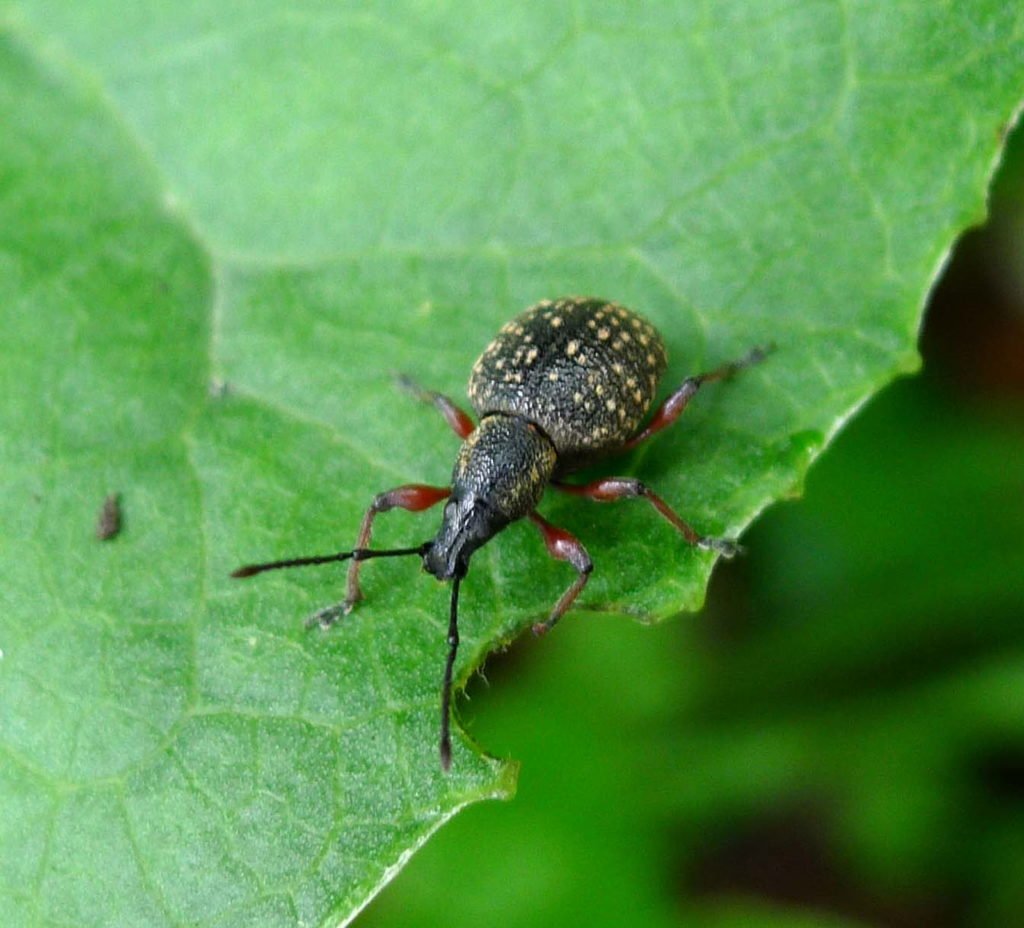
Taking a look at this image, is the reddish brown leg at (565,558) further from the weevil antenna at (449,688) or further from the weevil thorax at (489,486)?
the weevil antenna at (449,688)

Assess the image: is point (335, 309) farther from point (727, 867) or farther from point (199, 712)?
point (727, 867)

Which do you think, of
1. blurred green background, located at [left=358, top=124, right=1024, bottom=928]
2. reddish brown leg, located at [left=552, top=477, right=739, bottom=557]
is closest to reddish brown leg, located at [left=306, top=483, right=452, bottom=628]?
reddish brown leg, located at [left=552, top=477, right=739, bottom=557]

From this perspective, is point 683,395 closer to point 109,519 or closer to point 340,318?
point 340,318

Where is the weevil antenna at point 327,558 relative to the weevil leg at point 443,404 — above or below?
below

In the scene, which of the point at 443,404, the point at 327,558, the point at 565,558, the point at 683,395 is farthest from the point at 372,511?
the point at 683,395

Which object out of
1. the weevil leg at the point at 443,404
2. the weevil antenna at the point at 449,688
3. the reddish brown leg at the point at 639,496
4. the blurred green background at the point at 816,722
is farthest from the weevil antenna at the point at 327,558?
the blurred green background at the point at 816,722

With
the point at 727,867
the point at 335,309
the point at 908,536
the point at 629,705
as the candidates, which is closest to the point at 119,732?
the point at 335,309

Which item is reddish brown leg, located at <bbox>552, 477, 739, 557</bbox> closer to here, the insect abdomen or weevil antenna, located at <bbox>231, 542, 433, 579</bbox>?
the insect abdomen
